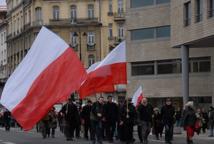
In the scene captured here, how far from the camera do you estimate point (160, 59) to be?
55.3m

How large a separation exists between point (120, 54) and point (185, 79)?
64.1ft

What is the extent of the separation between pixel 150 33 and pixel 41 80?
1453 inches

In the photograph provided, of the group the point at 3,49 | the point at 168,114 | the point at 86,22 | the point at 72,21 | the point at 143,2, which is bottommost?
the point at 168,114

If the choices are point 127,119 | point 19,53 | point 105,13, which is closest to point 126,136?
point 127,119

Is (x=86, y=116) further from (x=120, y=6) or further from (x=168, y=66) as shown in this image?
(x=120, y=6)

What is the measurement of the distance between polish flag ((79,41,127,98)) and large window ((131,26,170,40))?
26439 mm

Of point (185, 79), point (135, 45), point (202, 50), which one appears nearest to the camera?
point (185, 79)

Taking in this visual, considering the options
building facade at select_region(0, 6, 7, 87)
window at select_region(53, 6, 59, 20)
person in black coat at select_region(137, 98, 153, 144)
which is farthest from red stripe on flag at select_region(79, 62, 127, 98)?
building facade at select_region(0, 6, 7, 87)

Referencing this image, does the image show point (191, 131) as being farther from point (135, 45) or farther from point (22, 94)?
point (135, 45)

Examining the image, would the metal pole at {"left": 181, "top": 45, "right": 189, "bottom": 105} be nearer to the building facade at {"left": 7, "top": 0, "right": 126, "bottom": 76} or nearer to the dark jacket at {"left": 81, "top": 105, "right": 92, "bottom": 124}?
the dark jacket at {"left": 81, "top": 105, "right": 92, "bottom": 124}

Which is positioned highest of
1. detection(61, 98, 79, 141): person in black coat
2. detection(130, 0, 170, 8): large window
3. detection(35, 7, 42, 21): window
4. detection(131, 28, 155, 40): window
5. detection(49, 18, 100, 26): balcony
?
detection(35, 7, 42, 21): window

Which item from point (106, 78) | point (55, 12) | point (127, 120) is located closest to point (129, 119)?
point (127, 120)

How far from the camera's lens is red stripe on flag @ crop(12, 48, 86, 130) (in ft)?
60.2

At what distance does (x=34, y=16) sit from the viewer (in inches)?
3959
